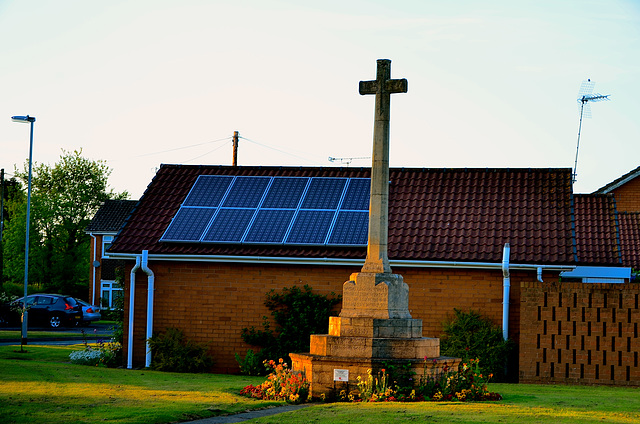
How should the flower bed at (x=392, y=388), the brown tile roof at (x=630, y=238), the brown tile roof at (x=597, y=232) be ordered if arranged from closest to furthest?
the flower bed at (x=392, y=388), the brown tile roof at (x=597, y=232), the brown tile roof at (x=630, y=238)

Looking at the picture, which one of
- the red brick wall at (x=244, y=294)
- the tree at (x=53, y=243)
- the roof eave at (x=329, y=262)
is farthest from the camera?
the tree at (x=53, y=243)

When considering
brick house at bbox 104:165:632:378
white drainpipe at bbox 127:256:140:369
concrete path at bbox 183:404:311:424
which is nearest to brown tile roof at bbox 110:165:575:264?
brick house at bbox 104:165:632:378

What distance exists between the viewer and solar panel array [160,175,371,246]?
1953 centimetres

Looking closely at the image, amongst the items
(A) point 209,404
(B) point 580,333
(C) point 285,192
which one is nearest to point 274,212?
(C) point 285,192

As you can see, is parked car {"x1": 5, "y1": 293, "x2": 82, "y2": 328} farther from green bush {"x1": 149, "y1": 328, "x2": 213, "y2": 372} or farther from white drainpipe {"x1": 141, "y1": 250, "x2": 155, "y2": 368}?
green bush {"x1": 149, "y1": 328, "x2": 213, "y2": 372}

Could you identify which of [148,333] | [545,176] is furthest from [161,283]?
→ [545,176]

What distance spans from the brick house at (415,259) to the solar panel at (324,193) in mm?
1446

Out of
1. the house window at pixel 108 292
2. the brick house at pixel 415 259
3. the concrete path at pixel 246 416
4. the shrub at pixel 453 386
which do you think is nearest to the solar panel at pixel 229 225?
the brick house at pixel 415 259

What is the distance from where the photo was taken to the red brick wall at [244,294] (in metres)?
18.4

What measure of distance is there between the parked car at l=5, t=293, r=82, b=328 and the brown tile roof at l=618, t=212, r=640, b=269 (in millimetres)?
24259

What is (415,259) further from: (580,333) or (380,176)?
(380,176)

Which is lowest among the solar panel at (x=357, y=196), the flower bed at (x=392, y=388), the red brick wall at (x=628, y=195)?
the flower bed at (x=392, y=388)

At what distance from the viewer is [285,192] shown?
2122cm

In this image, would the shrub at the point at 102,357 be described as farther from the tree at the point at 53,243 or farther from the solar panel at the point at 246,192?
the tree at the point at 53,243
